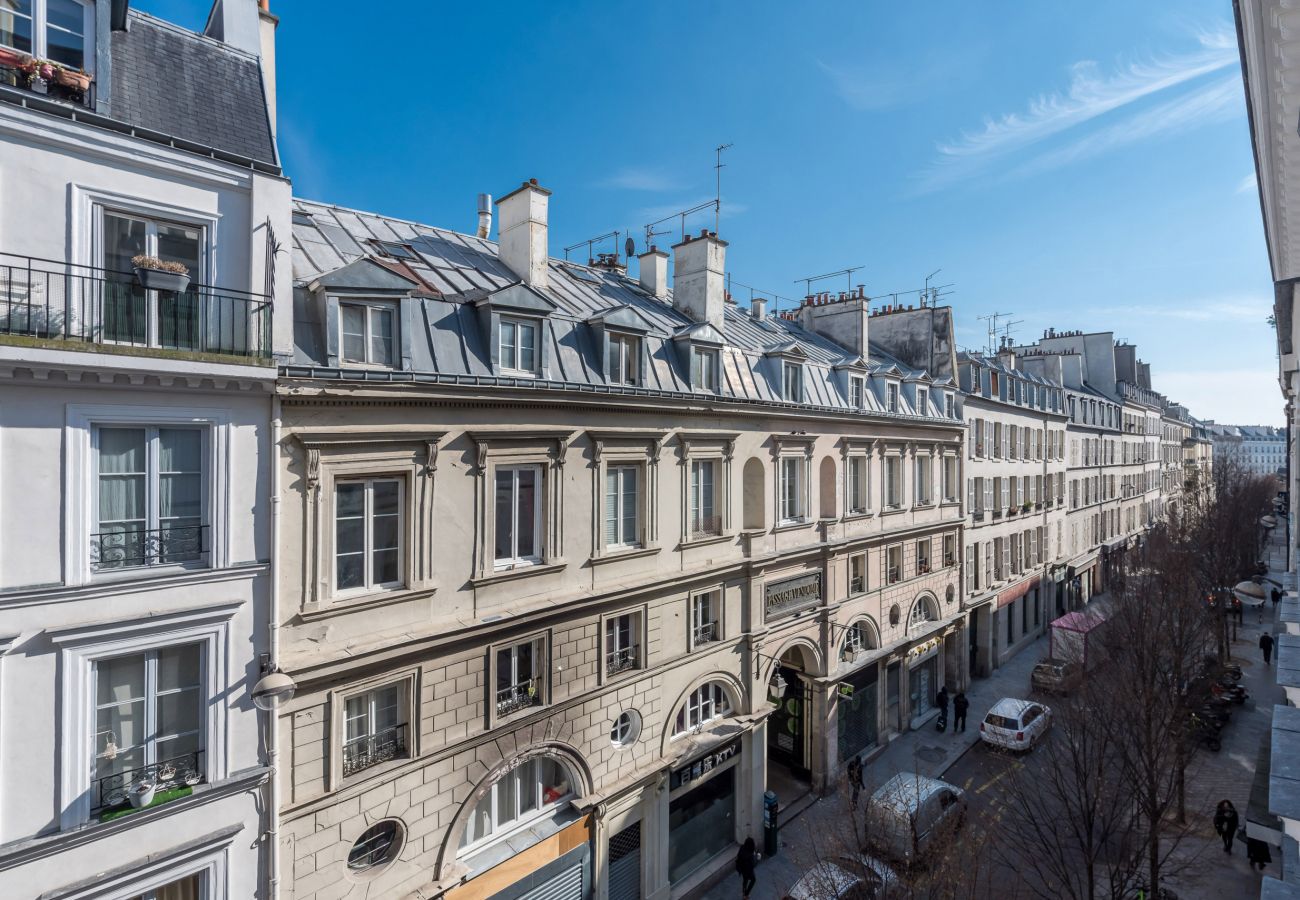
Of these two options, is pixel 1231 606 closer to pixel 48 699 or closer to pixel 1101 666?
pixel 1101 666

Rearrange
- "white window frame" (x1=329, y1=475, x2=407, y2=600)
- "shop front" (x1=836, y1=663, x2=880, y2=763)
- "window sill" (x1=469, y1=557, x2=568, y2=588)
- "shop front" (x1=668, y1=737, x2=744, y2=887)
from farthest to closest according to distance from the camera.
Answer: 1. "shop front" (x1=836, y1=663, x2=880, y2=763)
2. "shop front" (x1=668, y1=737, x2=744, y2=887)
3. "window sill" (x1=469, y1=557, x2=568, y2=588)
4. "white window frame" (x1=329, y1=475, x2=407, y2=600)

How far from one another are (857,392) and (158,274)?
67.8 ft

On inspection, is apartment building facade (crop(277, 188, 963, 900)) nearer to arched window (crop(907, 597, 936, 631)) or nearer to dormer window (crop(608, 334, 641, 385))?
dormer window (crop(608, 334, 641, 385))

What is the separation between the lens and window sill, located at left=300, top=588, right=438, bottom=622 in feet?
34.2

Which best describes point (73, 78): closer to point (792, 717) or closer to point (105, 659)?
point (105, 659)

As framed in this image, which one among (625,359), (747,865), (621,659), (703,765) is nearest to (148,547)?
(621,659)

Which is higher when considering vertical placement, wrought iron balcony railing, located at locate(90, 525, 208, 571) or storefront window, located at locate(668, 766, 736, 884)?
wrought iron balcony railing, located at locate(90, 525, 208, 571)

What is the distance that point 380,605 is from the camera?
11.2m

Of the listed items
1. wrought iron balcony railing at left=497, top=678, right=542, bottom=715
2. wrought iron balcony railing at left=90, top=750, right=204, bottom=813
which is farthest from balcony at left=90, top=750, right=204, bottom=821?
wrought iron balcony railing at left=497, top=678, right=542, bottom=715

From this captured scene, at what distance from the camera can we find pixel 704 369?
59.7ft

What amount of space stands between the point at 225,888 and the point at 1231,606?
46855 millimetres

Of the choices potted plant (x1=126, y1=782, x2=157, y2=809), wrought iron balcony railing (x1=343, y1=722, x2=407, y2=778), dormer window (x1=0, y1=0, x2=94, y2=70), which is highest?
dormer window (x1=0, y1=0, x2=94, y2=70)

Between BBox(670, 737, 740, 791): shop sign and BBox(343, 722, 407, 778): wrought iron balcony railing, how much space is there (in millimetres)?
7422

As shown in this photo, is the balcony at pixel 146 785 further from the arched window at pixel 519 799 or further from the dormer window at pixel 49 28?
the dormer window at pixel 49 28
